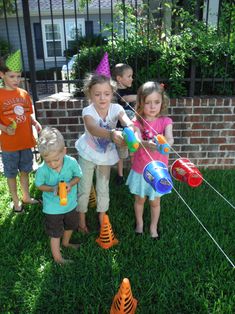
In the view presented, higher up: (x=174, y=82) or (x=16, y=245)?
(x=174, y=82)

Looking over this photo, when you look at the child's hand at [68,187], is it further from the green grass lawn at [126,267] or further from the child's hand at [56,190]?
the green grass lawn at [126,267]

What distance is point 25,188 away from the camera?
3.71 m

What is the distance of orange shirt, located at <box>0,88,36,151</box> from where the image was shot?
3.23 metres

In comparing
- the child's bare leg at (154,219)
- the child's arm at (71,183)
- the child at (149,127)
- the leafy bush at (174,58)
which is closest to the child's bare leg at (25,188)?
the child's arm at (71,183)

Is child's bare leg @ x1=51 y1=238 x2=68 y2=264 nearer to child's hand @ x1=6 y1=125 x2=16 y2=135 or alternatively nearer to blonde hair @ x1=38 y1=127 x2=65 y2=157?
blonde hair @ x1=38 y1=127 x2=65 y2=157

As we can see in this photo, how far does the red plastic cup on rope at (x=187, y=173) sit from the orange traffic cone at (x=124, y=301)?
0.79 metres

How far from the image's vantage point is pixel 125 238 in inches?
123

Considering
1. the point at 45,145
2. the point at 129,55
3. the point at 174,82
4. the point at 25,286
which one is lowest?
the point at 25,286

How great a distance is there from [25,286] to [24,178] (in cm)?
137

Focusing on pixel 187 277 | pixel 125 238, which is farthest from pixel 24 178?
pixel 187 277

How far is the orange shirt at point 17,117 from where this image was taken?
323 centimetres

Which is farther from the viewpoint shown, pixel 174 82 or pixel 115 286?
pixel 174 82

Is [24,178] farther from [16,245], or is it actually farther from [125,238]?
[125,238]

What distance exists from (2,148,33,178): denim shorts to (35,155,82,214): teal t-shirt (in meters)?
0.99
